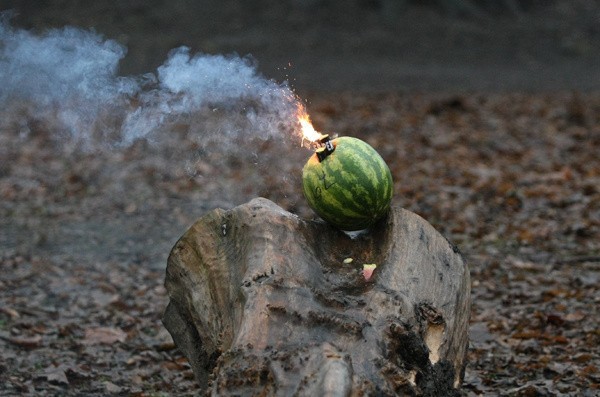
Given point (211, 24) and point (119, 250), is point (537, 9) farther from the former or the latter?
point (119, 250)

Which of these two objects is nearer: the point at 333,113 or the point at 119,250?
the point at 119,250

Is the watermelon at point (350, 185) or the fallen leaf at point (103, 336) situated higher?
the watermelon at point (350, 185)

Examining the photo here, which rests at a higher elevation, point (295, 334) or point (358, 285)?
point (358, 285)

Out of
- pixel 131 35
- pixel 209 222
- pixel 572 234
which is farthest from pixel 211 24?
pixel 209 222

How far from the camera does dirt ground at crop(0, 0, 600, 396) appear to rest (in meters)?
5.63

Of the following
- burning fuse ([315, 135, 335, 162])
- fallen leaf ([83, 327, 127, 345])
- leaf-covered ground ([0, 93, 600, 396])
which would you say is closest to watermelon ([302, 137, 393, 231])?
burning fuse ([315, 135, 335, 162])

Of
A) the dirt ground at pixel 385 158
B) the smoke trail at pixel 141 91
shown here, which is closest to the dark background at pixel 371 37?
the dirt ground at pixel 385 158

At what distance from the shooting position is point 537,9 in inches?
772

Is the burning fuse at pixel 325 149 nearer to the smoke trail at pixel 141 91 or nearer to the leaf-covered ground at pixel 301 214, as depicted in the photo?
the smoke trail at pixel 141 91

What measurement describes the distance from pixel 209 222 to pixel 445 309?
1.21 meters

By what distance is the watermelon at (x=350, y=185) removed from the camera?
14.4 feet

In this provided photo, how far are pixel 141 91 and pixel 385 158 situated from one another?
16.2 feet

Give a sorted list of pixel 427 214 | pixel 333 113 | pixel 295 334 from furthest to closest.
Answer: pixel 333 113, pixel 427 214, pixel 295 334

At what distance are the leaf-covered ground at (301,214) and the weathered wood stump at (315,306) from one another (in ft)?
3.11
